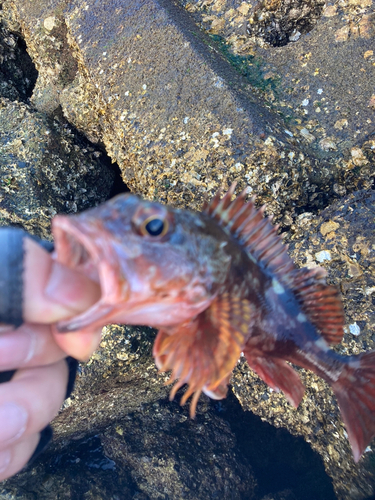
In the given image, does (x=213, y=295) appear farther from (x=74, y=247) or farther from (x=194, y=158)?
(x=194, y=158)

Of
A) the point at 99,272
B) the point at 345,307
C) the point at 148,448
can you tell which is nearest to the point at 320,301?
the point at 345,307

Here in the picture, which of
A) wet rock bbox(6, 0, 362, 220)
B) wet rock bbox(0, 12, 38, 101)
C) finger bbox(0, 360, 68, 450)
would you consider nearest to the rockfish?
finger bbox(0, 360, 68, 450)

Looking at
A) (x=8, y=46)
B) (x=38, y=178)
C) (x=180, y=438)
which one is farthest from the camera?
(x=8, y=46)

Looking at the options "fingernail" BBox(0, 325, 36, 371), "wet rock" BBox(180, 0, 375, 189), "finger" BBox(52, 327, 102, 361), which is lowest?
"fingernail" BBox(0, 325, 36, 371)

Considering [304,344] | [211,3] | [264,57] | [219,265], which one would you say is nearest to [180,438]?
[304,344]

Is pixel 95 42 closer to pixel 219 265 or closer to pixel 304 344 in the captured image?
pixel 219 265

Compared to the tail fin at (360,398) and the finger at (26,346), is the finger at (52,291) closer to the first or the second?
the finger at (26,346)

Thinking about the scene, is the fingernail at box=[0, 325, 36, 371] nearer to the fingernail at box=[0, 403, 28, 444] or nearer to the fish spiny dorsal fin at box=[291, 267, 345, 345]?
the fingernail at box=[0, 403, 28, 444]
